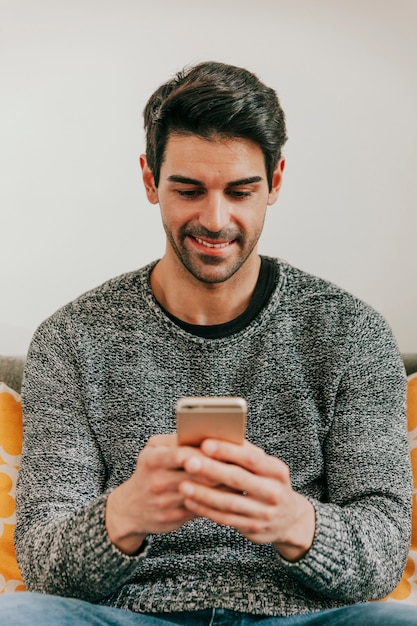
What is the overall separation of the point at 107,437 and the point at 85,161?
79cm

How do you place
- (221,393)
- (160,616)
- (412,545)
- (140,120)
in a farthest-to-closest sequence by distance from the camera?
(140,120) < (412,545) < (221,393) < (160,616)

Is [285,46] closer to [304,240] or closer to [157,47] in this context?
[157,47]

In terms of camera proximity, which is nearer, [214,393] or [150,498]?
[150,498]

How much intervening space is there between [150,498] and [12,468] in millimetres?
628

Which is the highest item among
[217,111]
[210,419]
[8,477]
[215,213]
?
[217,111]

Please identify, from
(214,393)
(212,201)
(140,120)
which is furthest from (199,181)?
(140,120)

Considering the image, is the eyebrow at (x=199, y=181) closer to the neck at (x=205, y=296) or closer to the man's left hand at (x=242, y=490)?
the neck at (x=205, y=296)

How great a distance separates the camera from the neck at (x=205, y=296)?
1304mm

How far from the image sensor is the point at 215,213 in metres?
1.21

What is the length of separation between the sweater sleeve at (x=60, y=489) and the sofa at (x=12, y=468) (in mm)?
230

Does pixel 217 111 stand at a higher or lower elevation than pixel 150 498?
higher

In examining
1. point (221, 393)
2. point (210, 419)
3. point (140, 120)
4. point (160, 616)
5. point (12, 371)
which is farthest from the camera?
point (140, 120)

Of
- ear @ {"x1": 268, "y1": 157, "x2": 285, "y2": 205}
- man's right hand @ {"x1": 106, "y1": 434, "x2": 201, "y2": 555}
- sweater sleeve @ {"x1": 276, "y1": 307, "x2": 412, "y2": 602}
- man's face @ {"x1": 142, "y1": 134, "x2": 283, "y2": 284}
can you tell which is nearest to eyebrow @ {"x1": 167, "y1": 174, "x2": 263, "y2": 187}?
man's face @ {"x1": 142, "y1": 134, "x2": 283, "y2": 284}

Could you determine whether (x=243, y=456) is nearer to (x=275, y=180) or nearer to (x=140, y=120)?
(x=275, y=180)
